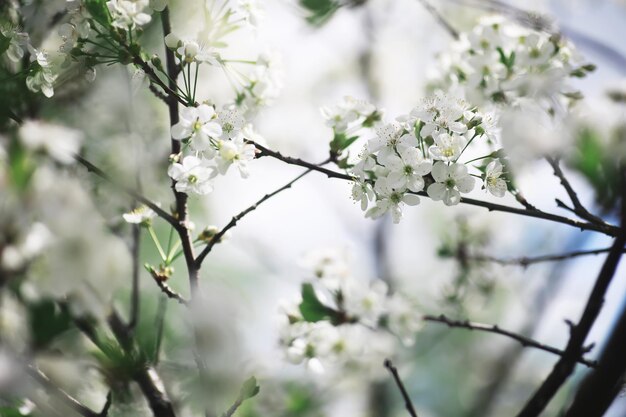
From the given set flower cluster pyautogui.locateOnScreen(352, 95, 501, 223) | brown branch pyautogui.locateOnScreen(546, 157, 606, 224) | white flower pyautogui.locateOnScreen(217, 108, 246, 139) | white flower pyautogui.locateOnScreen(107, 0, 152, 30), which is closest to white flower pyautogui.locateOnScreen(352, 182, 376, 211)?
flower cluster pyautogui.locateOnScreen(352, 95, 501, 223)

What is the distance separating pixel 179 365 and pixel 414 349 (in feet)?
10.7

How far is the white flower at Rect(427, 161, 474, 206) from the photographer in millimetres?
937

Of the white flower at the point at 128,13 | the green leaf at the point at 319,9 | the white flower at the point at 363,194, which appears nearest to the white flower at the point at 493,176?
the white flower at the point at 363,194

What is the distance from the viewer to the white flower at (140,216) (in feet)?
3.50

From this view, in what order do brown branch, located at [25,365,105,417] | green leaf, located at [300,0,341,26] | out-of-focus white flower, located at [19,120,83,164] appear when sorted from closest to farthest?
out-of-focus white flower, located at [19,120,83,164] → brown branch, located at [25,365,105,417] → green leaf, located at [300,0,341,26]

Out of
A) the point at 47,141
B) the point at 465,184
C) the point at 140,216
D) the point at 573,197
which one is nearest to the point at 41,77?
the point at 140,216

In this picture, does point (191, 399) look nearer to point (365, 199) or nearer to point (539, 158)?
point (365, 199)

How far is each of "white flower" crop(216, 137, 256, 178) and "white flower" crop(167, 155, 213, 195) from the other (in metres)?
0.03

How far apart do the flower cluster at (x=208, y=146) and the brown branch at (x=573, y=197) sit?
541 mm

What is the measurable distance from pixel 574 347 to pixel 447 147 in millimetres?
433

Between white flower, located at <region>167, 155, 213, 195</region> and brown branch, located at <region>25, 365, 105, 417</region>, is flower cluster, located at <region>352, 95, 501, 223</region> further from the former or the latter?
brown branch, located at <region>25, 365, 105, 417</region>

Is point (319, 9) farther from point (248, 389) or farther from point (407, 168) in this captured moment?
point (248, 389)

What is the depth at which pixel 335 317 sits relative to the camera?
1.40 meters

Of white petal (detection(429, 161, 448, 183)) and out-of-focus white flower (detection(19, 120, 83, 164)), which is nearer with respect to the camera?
out-of-focus white flower (detection(19, 120, 83, 164))
